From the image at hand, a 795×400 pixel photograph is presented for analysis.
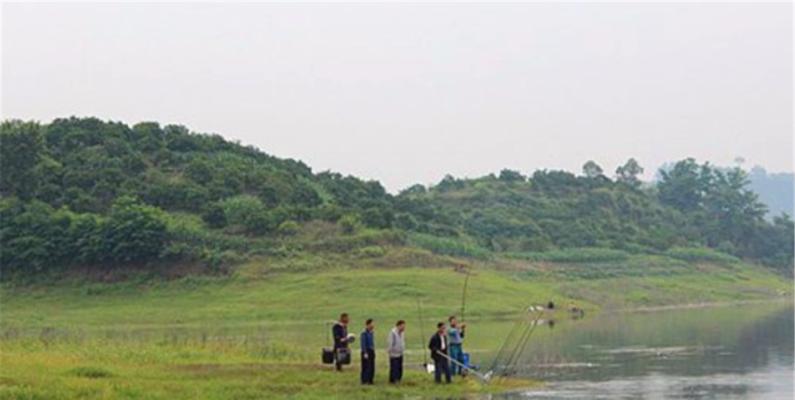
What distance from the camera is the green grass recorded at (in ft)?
106

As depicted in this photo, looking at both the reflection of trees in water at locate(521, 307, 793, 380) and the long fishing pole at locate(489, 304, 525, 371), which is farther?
the long fishing pole at locate(489, 304, 525, 371)

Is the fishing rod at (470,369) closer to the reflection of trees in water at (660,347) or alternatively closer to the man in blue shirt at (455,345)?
the man in blue shirt at (455,345)

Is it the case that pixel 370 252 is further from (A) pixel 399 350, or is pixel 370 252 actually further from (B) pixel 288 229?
(A) pixel 399 350

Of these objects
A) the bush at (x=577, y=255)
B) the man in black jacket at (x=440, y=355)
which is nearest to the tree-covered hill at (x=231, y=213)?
the bush at (x=577, y=255)

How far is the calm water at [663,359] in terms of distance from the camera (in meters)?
35.1

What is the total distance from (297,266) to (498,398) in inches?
2195

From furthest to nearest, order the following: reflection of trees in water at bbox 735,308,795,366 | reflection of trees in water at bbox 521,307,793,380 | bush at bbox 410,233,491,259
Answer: bush at bbox 410,233,491,259, reflection of trees in water at bbox 735,308,795,366, reflection of trees in water at bbox 521,307,793,380

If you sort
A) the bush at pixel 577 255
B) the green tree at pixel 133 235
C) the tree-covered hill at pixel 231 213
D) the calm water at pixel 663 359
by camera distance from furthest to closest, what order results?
the bush at pixel 577 255
the tree-covered hill at pixel 231 213
the green tree at pixel 133 235
the calm water at pixel 663 359

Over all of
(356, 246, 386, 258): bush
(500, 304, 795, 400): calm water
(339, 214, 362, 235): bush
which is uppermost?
(339, 214, 362, 235): bush

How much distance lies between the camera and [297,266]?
88.1 meters

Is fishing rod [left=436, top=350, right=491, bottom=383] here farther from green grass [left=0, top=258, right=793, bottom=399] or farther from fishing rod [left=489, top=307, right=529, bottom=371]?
fishing rod [left=489, top=307, right=529, bottom=371]

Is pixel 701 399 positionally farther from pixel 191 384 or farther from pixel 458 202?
pixel 458 202

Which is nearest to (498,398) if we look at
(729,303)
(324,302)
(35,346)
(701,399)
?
(701,399)

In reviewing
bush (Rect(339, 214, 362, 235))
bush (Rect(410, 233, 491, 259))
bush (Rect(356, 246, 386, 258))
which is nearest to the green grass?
bush (Rect(356, 246, 386, 258))
